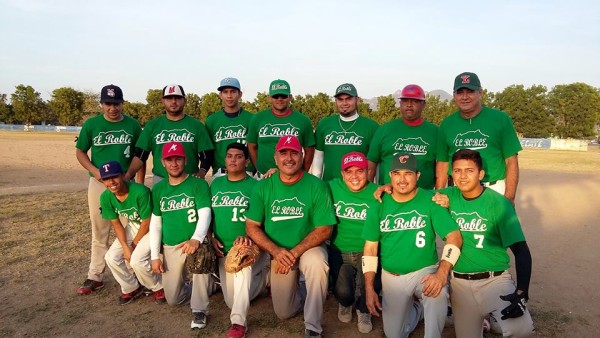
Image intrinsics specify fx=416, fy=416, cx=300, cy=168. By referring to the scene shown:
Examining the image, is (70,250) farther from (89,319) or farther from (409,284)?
(409,284)

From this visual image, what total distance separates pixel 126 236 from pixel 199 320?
1.63m

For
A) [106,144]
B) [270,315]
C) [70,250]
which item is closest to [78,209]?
[70,250]

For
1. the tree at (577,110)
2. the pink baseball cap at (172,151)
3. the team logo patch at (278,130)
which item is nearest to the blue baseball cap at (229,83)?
the team logo patch at (278,130)

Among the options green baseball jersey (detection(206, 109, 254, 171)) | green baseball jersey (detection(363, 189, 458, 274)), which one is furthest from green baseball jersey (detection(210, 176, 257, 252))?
green baseball jersey (detection(363, 189, 458, 274))

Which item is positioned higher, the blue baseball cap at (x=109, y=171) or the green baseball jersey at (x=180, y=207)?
the blue baseball cap at (x=109, y=171)

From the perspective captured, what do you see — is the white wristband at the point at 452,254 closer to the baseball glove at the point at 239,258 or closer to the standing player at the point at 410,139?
the standing player at the point at 410,139

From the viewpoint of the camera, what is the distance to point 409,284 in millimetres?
4051

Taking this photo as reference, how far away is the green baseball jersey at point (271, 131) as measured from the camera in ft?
18.8

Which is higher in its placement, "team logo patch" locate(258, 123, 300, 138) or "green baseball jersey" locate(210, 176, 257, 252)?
"team logo patch" locate(258, 123, 300, 138)

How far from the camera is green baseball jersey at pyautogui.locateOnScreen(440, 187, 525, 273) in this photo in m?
3.77

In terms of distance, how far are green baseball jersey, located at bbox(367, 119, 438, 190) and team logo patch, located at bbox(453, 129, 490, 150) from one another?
1.43ft

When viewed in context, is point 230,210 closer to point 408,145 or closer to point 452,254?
point 408,145

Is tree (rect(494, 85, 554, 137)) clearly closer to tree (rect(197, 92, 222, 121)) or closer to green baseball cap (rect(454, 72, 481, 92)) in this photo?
tree (rect(197, 92, 222, 121))

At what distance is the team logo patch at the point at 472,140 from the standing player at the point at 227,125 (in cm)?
293
